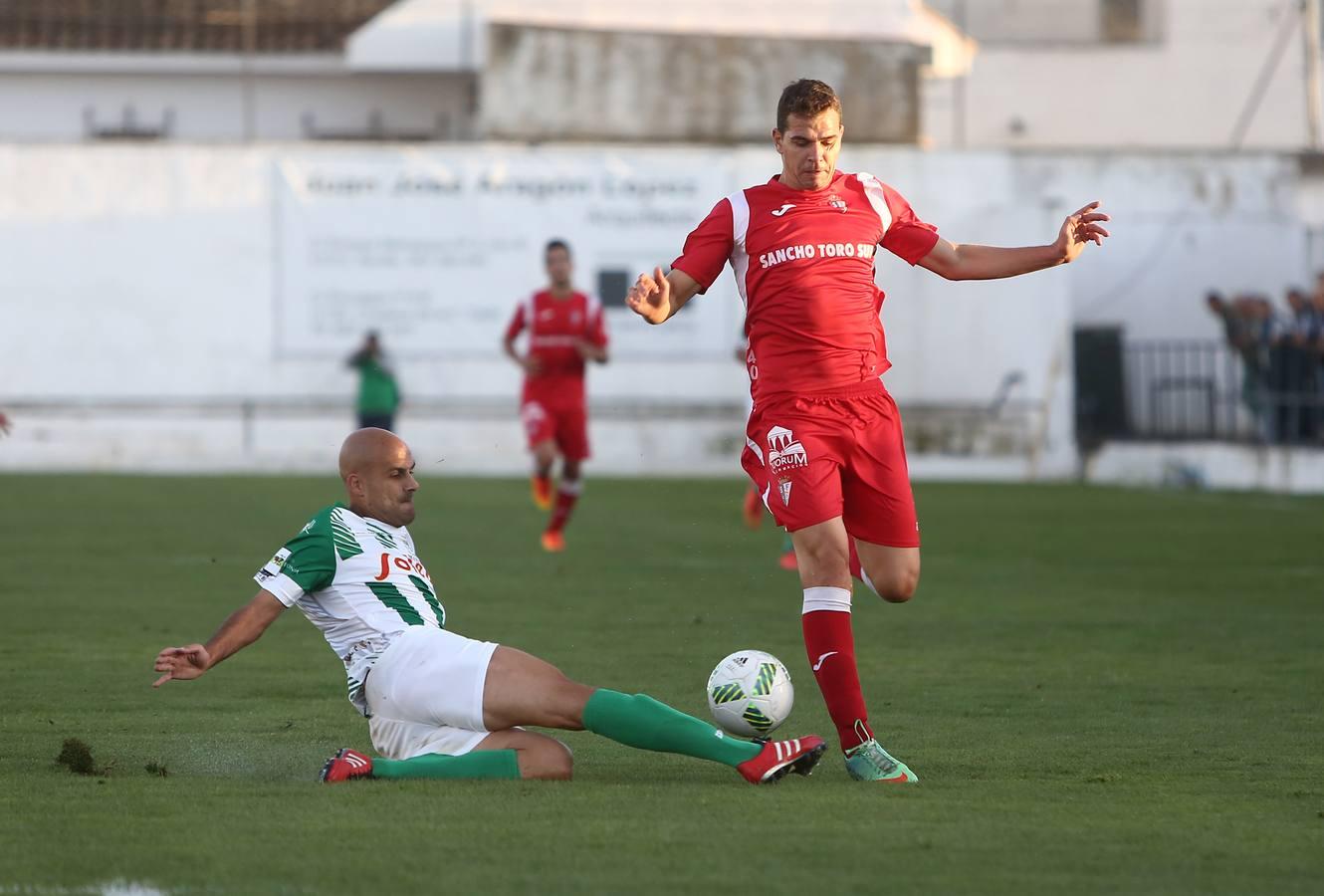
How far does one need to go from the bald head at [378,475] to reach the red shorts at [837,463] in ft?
4.08

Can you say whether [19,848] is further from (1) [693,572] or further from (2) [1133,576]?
(2) [1133,576]

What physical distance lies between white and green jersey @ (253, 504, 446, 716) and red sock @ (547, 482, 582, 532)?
31.2 feet

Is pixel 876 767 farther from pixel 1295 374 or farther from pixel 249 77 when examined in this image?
pixel 249 77

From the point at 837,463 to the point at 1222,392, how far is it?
74.0ft

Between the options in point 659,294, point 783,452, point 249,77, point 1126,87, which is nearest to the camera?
point 659,294

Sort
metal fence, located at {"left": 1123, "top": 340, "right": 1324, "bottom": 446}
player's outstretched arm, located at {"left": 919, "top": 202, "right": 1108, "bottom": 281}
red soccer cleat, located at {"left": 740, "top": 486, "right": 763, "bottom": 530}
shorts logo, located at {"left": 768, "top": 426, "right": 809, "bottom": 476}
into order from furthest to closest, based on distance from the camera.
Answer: metal fence, located at {"left": 1123, "top": 340, "right": 1324, "bottom": 446} → red soccer cleat, located at {"left": 740, "top": 486, "right": 763, "bottom": 530} → player's outstretched arm, located at {"left": 919, "top": 202, "right": 1108, "bottom": 281} → shorts logo, located at {"left": 768, "top": 426, "right": 809, "bottom": 476}

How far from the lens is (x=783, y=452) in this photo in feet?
22.8

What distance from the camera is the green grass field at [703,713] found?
16.6 feet

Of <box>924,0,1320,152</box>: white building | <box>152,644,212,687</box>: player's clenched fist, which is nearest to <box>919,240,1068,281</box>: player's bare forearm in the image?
<box>152,644,212,687</box>: player's clenched fist

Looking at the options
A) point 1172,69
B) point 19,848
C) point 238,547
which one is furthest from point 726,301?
point 19,848

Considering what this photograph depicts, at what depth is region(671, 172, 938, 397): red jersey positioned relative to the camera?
278 inches

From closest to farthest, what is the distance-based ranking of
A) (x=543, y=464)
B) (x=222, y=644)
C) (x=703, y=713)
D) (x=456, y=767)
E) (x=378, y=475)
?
1. (x=222, y=644)
2. (x=456, y=767)
3. (x=378, y=475)
4. (x=703, y=713)
5. (x=543, y=464)

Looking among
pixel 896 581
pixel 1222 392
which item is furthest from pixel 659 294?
pixel 1222 392

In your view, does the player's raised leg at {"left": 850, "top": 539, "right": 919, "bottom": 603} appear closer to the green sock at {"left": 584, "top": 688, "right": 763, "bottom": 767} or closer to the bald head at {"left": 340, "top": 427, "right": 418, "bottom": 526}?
the green sock at {"left": 584, "top": 688, "right": 763, "bottom": 767}
